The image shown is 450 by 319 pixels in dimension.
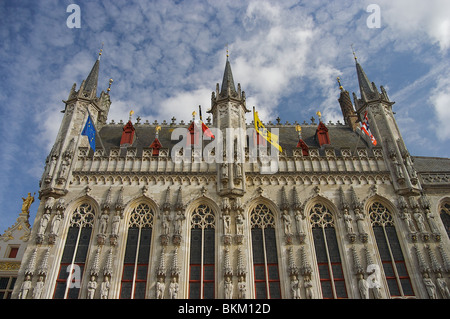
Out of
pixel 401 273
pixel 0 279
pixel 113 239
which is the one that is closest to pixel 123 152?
pixel 113 239

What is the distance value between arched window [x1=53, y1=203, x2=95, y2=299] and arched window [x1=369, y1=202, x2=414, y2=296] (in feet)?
54.0

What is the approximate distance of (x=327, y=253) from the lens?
2014cm

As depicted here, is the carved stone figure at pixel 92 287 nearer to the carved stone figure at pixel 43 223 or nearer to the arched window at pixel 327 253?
the carved stone figure at pixel 43 223

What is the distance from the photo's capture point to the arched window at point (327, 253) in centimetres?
1903

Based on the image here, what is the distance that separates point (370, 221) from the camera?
70.1 ft

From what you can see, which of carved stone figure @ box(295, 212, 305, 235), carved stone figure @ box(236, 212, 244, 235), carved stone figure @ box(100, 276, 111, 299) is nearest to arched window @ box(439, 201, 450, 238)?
carved stone figure @ box(295, 212, 305, 235)

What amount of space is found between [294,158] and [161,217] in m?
9.40

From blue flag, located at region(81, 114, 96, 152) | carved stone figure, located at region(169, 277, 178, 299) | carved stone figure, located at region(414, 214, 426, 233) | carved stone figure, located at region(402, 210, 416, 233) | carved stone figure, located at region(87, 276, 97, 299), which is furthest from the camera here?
blue flag, located at region(81, 114, 96, 152)

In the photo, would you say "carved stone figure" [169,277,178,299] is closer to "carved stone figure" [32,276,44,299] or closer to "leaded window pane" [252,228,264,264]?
"leaded window pane" [252,228,264,264]

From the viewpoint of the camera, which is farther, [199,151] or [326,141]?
[326,141]

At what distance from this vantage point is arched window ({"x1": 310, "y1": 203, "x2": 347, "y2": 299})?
749 inches
